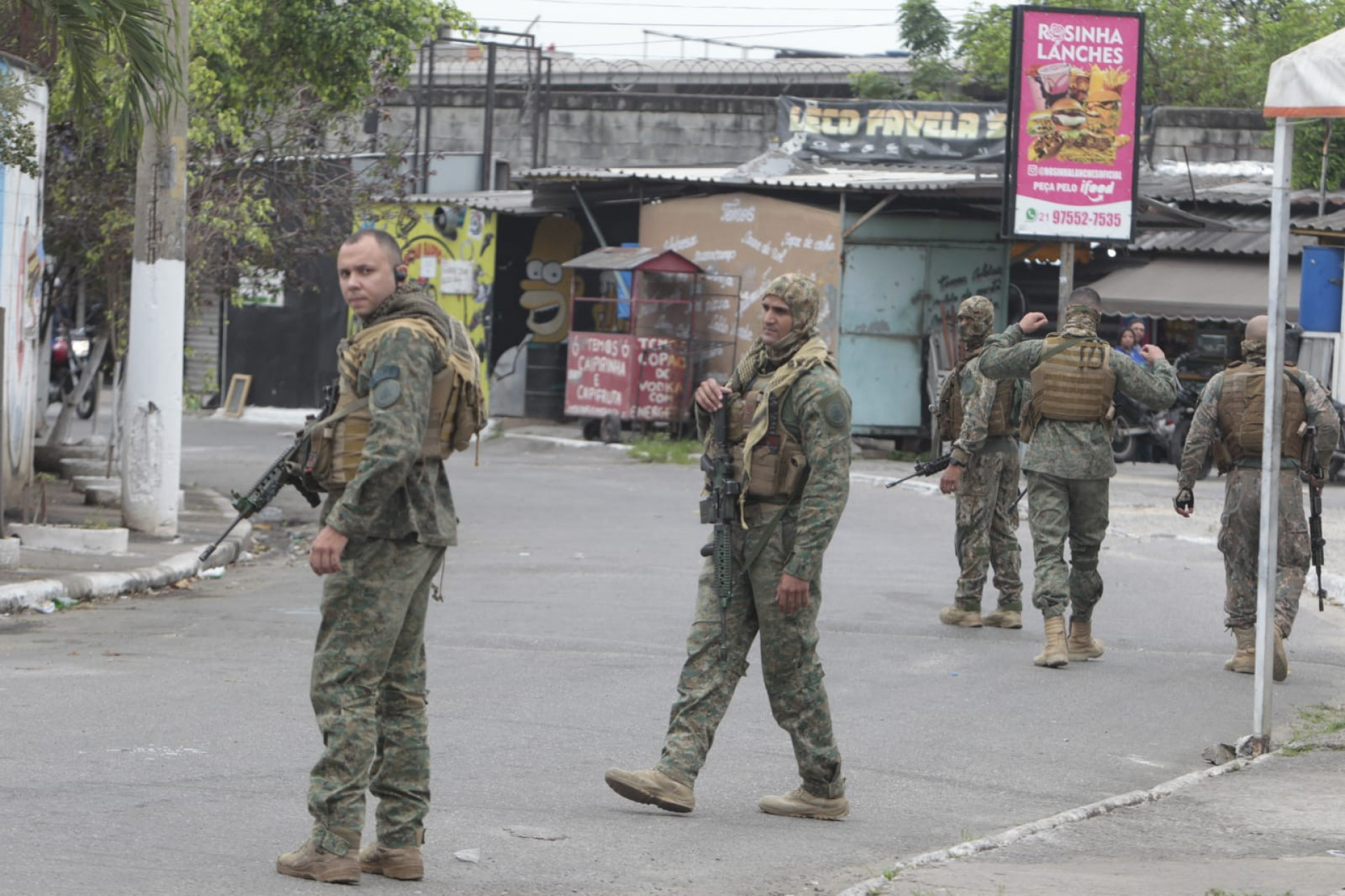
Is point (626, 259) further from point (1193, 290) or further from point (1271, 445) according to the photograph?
point (1271, 445)

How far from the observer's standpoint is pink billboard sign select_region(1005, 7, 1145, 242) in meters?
19.8

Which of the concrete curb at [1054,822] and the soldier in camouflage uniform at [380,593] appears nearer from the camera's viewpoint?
the soldier in camouflage uniform at [380,593]

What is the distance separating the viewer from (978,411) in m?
10.4

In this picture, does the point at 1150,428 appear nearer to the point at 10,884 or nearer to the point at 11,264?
the point at 11,264

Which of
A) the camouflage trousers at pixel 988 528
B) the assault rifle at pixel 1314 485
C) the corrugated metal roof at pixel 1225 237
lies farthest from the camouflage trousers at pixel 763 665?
the corrugated metal roof at pixel 1225 237

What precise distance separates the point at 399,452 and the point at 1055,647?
A: 17.5 ft

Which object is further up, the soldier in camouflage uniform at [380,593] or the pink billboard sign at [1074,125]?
the pink billboard sign at [1074,125]

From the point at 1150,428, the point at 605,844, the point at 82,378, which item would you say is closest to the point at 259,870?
the point at 605,844

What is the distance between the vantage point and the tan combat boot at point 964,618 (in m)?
10.7

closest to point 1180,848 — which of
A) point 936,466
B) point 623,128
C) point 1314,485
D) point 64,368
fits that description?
point 1314,485

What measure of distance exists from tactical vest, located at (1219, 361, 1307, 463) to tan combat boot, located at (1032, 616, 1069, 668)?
4.00 feet

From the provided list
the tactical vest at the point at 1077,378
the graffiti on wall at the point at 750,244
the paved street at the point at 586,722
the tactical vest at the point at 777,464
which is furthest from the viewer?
the graffiti on wall at the point at 750,244

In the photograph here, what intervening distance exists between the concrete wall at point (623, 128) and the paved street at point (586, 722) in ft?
69.4

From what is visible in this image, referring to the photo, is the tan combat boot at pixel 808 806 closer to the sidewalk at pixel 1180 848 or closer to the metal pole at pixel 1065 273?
the sidewalk at pixel 1180 848
